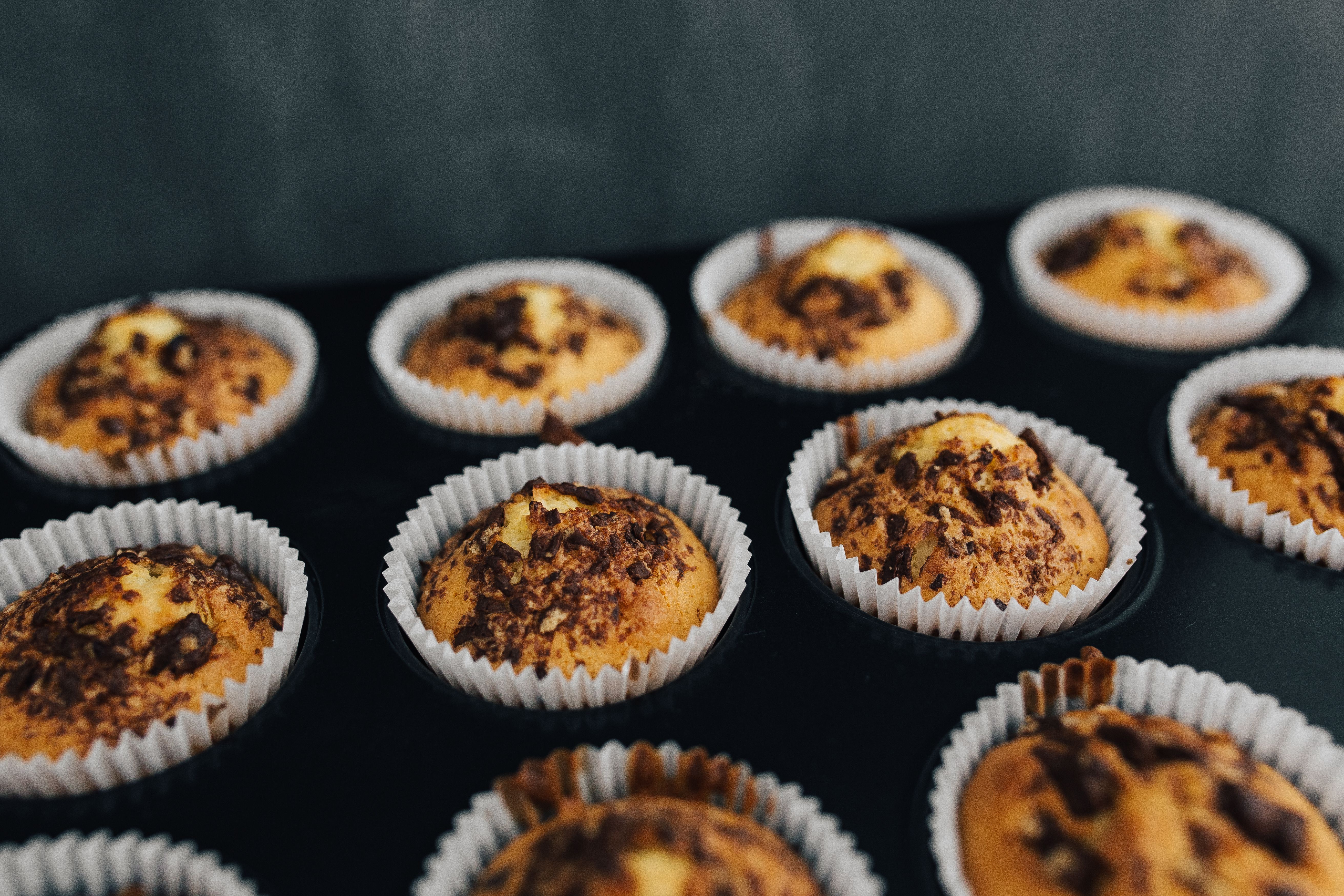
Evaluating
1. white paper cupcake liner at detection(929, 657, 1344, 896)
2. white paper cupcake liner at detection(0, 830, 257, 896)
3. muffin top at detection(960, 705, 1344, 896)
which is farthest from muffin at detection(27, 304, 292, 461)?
muffin top at detection(960, 705, 1344, 896)

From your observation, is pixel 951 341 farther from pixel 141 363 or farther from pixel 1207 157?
pixel 141 363

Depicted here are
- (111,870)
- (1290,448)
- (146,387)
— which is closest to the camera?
(111,870)

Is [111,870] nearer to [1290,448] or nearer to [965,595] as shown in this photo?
[965,595]

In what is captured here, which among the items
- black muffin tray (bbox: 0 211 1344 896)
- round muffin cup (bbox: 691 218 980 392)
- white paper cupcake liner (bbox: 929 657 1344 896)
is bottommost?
black muffin tray (bbox: 0 211 1344 896)

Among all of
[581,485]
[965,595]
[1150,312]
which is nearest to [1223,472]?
[1150,312]

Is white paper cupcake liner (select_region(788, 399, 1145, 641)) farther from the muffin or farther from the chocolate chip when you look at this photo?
the muffin

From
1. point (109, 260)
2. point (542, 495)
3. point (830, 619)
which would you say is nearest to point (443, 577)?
point (542, 495)
